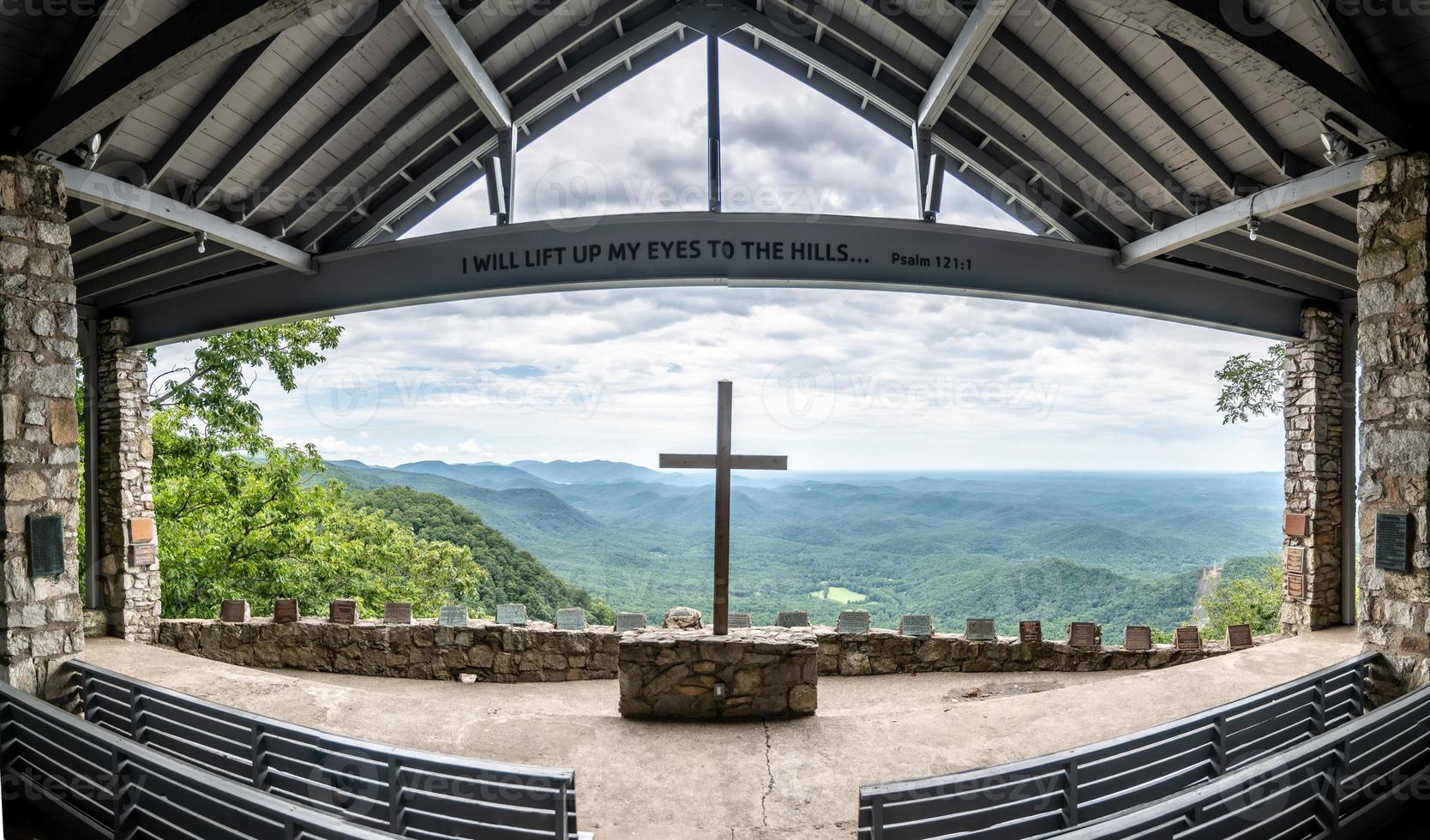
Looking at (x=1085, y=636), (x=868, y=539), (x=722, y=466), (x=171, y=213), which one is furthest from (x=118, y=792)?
(x=868, y=539)

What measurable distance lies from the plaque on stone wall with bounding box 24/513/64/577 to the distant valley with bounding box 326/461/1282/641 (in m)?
24.0

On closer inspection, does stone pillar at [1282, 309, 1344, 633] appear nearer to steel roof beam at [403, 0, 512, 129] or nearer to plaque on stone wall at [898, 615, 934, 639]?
plaque on stone wall at [898, 615, 934, 639]

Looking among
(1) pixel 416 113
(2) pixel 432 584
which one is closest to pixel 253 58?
(1) pixel 416 113

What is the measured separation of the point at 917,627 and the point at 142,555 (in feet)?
31.1

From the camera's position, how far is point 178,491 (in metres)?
13.0

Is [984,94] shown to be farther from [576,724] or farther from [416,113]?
[576,724]

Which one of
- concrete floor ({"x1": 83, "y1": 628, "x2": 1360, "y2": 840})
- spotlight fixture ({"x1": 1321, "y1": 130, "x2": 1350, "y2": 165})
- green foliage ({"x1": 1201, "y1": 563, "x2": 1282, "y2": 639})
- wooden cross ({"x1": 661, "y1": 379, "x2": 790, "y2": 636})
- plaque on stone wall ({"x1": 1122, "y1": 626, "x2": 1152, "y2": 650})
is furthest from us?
green foliage ({"x1": 1201, "y1": 563, "x2": 1282, "y2": 639})

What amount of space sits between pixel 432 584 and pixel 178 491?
18.4 feet

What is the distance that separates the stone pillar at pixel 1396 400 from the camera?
4238 millimetres

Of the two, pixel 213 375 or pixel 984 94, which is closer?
pixel 984 94

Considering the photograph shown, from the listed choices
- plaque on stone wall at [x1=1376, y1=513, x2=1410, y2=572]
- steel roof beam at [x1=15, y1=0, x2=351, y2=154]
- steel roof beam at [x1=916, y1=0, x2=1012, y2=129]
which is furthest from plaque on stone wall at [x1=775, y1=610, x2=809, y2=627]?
steel roof beam at [x1=15, y1=0, x2=351, y2=154]

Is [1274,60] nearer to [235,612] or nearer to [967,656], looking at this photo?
[967,656]

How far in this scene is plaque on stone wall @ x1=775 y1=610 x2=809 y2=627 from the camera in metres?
8.39

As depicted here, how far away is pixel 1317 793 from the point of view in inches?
122
